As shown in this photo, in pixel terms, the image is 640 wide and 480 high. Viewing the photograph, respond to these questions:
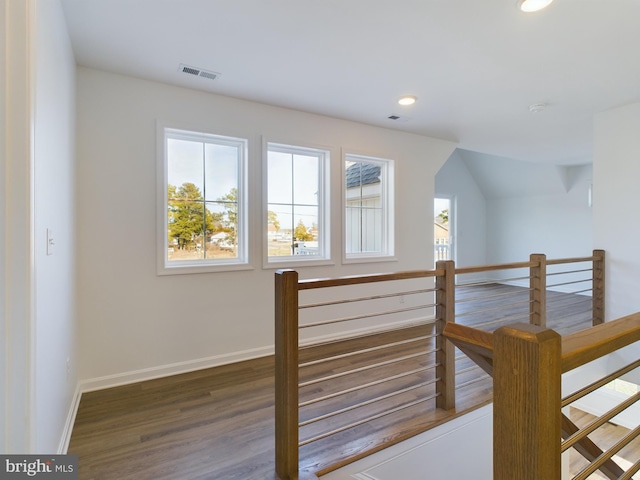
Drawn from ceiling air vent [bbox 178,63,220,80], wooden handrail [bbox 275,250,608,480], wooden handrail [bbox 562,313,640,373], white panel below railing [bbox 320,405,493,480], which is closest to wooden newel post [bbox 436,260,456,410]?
wooden handrail [bbox 275,250,608,480]

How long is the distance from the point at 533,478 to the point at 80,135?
3.11 metres

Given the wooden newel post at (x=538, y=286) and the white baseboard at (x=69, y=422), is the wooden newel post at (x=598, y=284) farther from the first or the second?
the white baseboard at (x=69, y=422)

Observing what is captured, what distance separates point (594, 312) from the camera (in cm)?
344

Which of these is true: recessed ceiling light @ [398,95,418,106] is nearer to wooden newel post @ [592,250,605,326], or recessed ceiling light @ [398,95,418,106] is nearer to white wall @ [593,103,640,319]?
white wall @ [593,103,640,319]

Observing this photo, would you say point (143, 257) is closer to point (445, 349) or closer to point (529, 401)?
point (445, 349)

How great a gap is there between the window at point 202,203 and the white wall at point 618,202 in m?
3.66

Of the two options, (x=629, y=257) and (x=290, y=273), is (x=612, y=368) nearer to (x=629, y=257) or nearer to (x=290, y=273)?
(x=629, y=257)

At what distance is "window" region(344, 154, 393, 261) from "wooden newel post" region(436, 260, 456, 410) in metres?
1.66

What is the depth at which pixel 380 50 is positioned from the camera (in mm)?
2277

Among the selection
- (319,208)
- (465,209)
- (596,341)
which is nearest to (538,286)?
(319,208)

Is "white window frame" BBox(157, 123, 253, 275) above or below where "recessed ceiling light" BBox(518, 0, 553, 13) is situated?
below

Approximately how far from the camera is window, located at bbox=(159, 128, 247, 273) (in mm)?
2885

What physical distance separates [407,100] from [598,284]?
2718 mm

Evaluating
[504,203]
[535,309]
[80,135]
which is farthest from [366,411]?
[504,203]
